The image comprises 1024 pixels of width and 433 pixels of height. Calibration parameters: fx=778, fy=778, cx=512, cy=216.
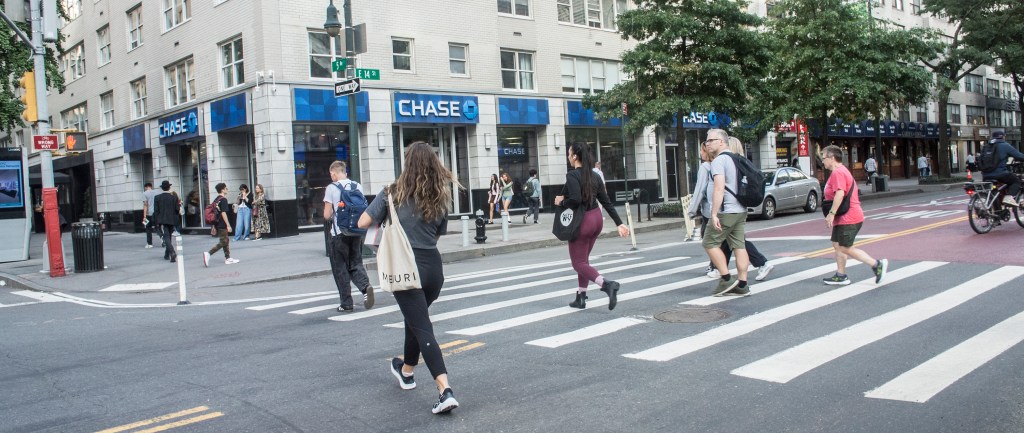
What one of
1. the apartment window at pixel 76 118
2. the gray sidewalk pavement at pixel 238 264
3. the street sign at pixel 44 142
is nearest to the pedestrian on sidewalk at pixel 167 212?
the gray sidewalk pavement at pixel 238 264

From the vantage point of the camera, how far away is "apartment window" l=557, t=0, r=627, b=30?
30422 mm

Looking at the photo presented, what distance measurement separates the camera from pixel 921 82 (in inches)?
1119

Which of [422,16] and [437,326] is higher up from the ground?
[422,16]

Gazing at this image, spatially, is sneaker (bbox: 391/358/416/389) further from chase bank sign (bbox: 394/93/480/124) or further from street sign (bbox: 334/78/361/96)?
chase bank sign (bbox: 394/93/480/124)

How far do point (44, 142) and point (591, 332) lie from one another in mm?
13669

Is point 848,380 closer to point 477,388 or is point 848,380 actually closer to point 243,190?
point 477,388

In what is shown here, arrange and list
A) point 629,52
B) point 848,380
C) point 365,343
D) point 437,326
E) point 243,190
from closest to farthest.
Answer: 1. point 848,380
2. point 365,343
3. point 437,326
4. point 243,190
5. point 629,52

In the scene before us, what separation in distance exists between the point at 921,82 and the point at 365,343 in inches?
1080

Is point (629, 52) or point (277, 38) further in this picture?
point (629, 52)

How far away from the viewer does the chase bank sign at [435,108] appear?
25.0 m

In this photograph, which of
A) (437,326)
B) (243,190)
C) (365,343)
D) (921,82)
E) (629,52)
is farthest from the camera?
(921,82)

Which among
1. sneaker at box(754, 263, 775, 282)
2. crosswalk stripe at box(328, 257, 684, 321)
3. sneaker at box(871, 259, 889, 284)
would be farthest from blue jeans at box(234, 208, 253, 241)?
sneaker at box(871, 259, 889, 284)

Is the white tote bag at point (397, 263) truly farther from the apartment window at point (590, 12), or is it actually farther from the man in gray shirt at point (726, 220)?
the apartment window at point (590, 12)

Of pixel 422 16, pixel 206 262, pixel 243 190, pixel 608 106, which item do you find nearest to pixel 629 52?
pixel 608 106
